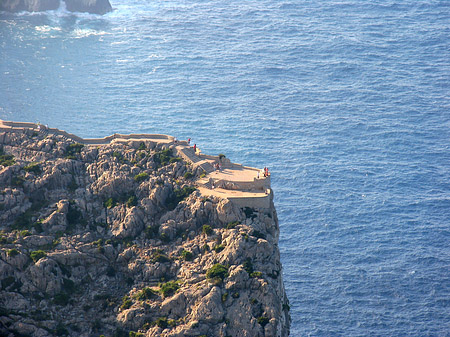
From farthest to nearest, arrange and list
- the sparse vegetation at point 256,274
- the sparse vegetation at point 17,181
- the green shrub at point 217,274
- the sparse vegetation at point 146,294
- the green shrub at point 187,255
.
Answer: the sparse vegetation at point 17,181
the green shrub at point 187,255
the sparse vegetation at point 146,294
the sparse vegetation at point 256,274
the green shrub at point 217,274

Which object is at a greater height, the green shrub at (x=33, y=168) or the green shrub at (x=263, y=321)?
the green shrub at (x=33, y=168)

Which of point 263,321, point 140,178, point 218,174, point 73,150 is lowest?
point 263,321

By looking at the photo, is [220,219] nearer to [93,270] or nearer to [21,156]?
[93,270]

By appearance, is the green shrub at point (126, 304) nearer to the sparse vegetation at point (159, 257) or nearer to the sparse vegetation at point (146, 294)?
the sparse vegetation at point (146, 294)

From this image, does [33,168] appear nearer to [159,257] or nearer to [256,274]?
[159,257]

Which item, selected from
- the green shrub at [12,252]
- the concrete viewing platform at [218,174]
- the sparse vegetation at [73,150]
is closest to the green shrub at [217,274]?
the concrete viewing platform at [218,174]

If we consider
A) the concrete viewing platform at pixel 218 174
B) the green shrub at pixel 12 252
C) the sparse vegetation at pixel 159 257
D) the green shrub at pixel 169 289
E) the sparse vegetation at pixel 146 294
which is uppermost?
the concrete viewing platform at pixel 218 174

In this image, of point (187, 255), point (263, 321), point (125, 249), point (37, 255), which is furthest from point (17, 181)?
point (263, 321)

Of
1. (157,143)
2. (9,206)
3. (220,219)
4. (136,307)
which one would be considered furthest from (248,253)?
(9,206)
